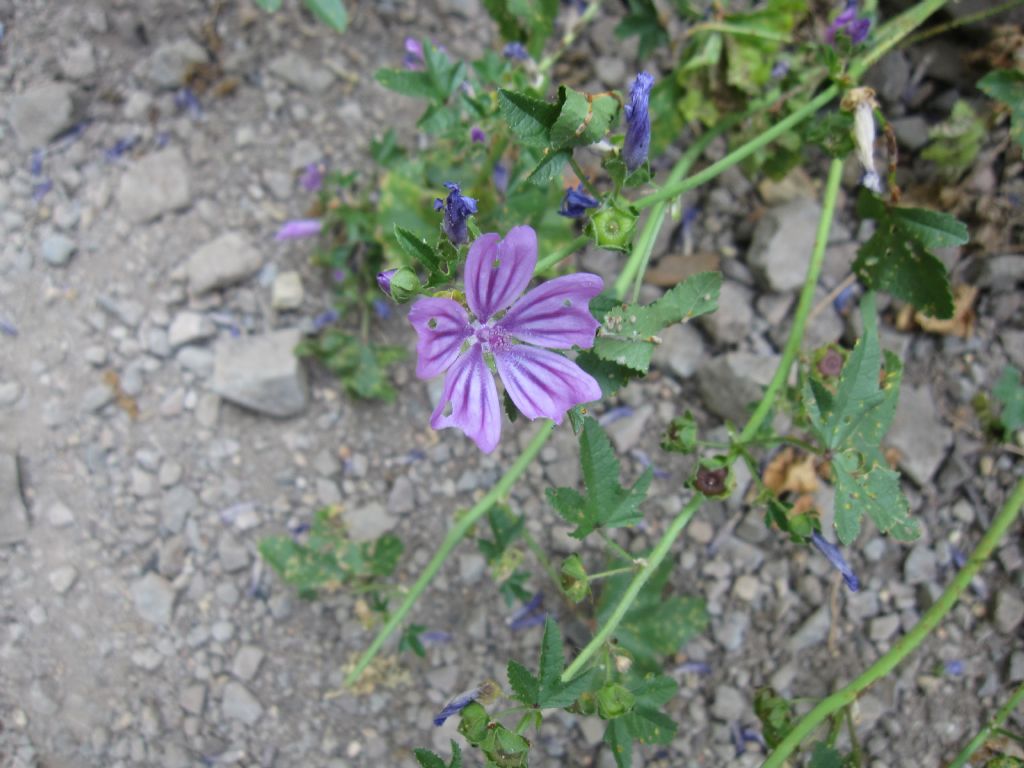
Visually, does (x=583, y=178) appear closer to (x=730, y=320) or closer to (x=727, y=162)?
(x=727, y=162)

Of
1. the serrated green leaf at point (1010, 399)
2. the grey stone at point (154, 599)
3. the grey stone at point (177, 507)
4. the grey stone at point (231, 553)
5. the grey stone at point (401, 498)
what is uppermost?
the serrated green leaf at point (1010, 399)

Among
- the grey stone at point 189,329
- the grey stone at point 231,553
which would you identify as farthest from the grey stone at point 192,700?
the grey stone at point 189,329

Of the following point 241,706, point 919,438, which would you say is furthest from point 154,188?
point 919,438

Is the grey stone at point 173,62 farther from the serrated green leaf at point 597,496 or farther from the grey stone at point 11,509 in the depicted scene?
the serrated green leaf at point 597,496

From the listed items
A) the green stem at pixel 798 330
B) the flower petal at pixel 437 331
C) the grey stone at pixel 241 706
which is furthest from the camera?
the grey stone at pixel 241 706

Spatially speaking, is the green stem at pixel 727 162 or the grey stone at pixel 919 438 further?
the grey stone at pixel 919 438

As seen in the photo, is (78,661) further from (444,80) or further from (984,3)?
(984,3)

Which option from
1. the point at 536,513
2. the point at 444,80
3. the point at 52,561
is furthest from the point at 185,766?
the point at 444,80
